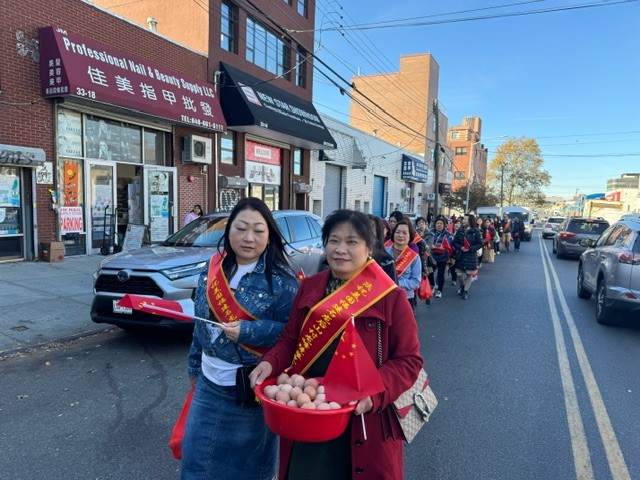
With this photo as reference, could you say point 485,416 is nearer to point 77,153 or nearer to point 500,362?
point 500,362

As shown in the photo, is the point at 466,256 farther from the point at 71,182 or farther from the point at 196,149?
the point at 71,182

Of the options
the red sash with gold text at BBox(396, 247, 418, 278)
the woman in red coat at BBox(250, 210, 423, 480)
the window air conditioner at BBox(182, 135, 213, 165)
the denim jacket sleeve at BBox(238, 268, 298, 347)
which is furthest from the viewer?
the window air conditioner at BBox(182, 135, 213, 165)

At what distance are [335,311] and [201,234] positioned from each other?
16.3ft

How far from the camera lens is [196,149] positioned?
14086 mm

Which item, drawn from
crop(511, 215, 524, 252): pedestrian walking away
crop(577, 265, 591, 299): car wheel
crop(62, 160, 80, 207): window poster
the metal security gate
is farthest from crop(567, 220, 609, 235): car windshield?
crop(62, 160, 80, 207): window poster

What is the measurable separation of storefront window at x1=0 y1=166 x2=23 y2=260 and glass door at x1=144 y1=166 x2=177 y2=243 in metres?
3.53

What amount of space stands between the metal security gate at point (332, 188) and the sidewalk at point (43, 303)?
15.4m

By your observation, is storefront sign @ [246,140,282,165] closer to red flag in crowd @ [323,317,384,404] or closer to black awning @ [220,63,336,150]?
black awning @ [220,63,336,150]

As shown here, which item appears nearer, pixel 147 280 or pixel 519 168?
pixel 147 280

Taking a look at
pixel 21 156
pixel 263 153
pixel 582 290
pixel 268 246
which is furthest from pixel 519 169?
pixel 268 246

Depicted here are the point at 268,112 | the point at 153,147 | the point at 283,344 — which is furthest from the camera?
the point at 268,112

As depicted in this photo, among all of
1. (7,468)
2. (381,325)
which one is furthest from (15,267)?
(381,325)

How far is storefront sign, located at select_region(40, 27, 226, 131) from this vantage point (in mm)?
9703

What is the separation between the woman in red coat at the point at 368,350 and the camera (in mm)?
1783
